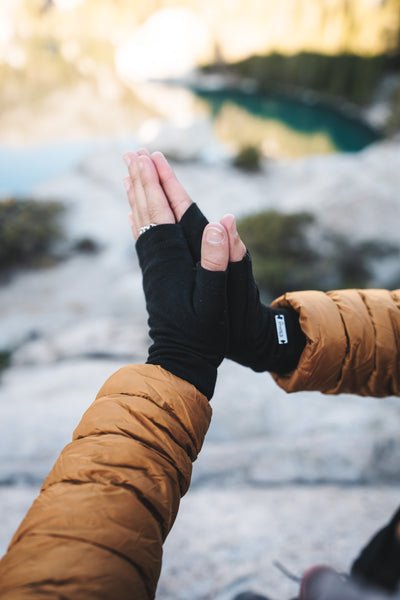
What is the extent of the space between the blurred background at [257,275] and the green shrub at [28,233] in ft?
0.14

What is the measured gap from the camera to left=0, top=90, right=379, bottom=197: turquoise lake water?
46.5 feet

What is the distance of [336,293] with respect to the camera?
5.51 ft

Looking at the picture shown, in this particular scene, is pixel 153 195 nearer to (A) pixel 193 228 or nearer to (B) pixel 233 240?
(A) pixel 193 228

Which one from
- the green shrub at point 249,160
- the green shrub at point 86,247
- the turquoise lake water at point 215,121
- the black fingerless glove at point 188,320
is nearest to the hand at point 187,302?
the black fingerless glove at point 188,320

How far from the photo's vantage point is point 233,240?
145 cm

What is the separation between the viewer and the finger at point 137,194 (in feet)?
5.57

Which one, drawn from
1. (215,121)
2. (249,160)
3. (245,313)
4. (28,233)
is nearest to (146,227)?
(245,313)

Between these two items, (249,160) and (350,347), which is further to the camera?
(249,160)

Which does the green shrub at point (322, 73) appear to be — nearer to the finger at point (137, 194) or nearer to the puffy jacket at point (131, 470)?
the finger at point (137, 194)

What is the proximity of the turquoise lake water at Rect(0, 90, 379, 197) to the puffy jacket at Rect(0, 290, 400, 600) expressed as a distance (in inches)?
500

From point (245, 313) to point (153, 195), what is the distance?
61 centimetres

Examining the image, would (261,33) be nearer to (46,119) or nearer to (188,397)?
A: (46,119)

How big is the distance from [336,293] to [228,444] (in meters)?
1.57

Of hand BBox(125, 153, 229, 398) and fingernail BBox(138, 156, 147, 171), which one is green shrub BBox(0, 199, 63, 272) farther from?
hand BBox(125, 153, 229, 398)
